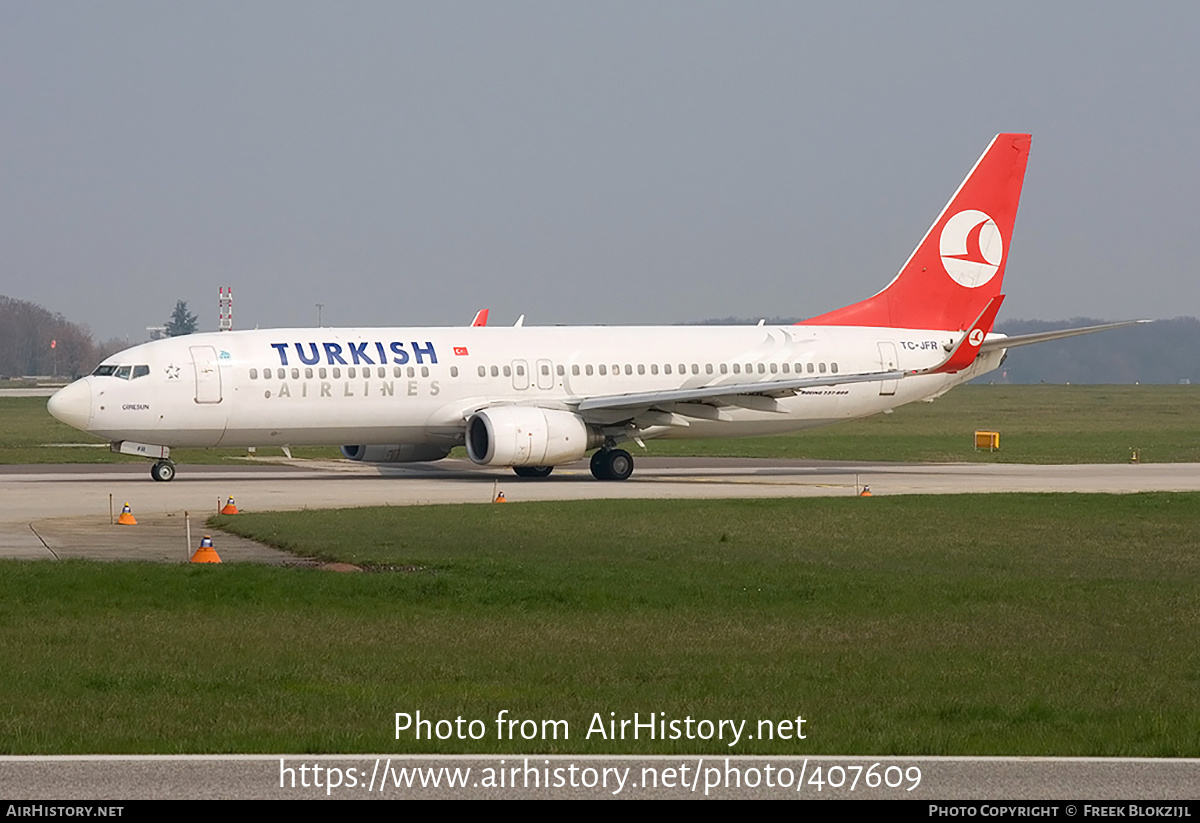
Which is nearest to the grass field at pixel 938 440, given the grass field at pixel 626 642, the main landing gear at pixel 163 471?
the main landing gear at pixel 163 471

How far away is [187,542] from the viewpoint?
22.4 m

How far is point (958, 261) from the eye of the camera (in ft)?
142

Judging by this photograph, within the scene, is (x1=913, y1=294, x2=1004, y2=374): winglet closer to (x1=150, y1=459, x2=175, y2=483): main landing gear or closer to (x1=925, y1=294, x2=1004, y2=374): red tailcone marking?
(x1=925, y1=294, x2=1004, y2=374): red tailcone marking

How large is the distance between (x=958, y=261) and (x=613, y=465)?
1191 cm

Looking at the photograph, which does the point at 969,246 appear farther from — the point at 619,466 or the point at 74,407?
the point at 74,407

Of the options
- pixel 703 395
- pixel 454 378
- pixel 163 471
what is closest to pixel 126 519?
pixel 163 471

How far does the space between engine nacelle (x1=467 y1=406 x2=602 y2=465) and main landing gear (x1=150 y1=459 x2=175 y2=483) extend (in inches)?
272

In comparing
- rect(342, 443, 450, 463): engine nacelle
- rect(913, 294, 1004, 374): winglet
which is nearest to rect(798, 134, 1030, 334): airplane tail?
rect(913, 294, 1004, 374): winglet

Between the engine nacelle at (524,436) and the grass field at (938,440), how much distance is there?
→ 38.5ft

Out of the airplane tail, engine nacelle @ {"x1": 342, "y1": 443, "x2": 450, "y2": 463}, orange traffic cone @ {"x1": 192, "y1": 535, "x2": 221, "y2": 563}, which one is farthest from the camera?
the airplane tail

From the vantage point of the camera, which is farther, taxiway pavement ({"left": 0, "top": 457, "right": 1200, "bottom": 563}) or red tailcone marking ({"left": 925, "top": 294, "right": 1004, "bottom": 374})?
red tailcone marking ({"left": 925, "top": 294, "right": 1004, "bottom": 374})

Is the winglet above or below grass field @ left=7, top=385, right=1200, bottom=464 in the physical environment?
above

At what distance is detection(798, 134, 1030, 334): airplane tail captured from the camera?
43.1 metres
